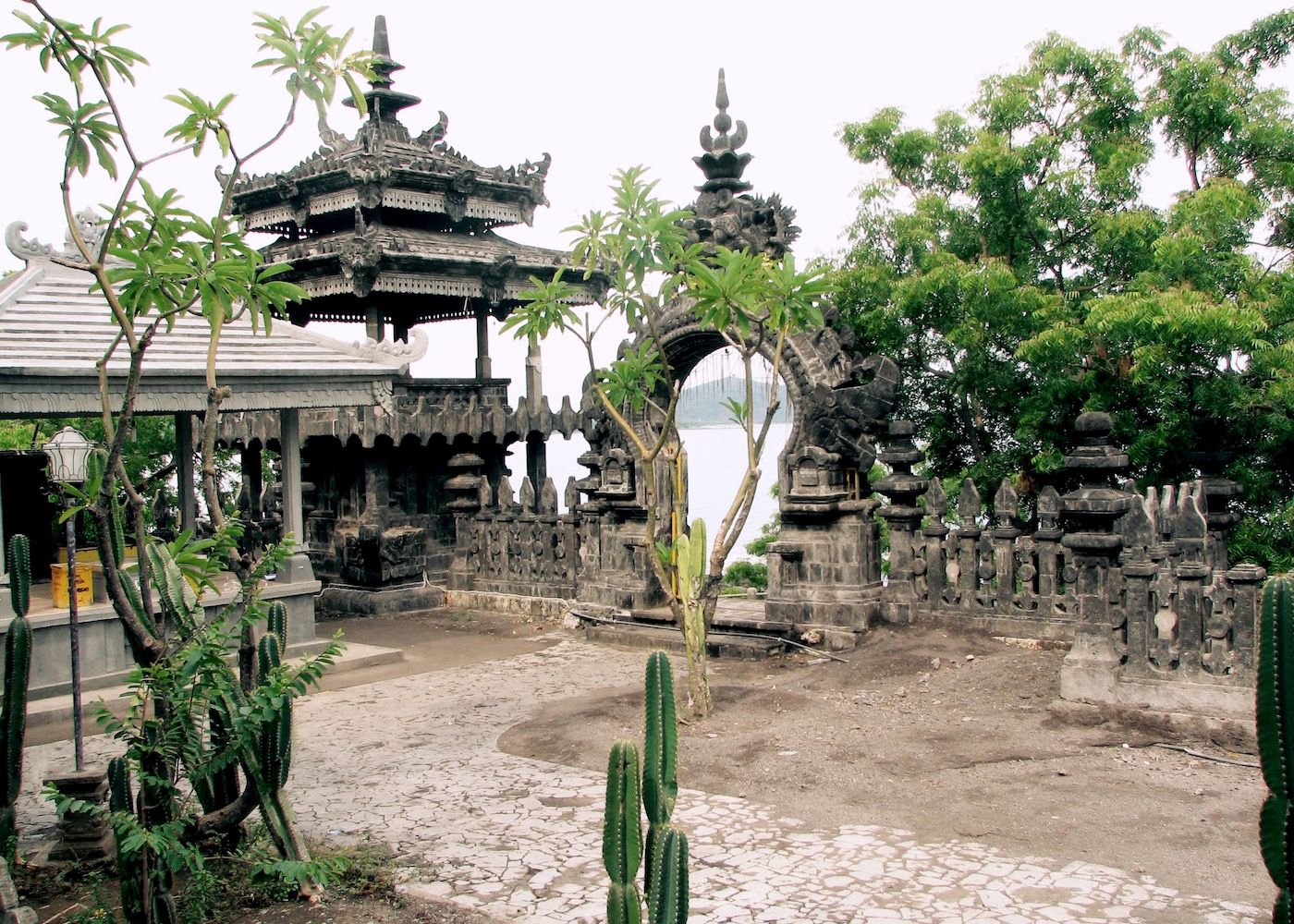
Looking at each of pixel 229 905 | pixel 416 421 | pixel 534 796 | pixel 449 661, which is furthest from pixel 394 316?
pixel 229 905

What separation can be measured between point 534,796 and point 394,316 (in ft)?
46.0

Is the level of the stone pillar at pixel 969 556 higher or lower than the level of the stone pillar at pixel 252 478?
lower

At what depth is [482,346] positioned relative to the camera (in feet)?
59.4

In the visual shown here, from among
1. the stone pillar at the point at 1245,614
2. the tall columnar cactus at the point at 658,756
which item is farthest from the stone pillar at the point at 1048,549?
the tall columnar cactus at the point at 658,756

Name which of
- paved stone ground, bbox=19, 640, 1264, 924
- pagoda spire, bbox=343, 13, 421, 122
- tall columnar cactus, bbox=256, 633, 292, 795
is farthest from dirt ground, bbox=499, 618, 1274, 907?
pagoda spire, bbox=343, 13, 421, 122

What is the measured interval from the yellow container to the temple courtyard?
7.13 ft

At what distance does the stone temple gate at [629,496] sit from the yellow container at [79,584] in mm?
3446

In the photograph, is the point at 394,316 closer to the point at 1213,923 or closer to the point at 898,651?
the point at 898,651

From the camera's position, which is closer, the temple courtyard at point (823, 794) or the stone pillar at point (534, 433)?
the temple courtyard at point (823, 794)

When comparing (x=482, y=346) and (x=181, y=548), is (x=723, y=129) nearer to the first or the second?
(x=482, y=346)

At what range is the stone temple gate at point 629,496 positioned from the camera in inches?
335

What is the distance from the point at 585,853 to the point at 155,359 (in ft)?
21.7

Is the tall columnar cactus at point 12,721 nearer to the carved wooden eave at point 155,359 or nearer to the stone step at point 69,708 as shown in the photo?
the stone step at point 69,708

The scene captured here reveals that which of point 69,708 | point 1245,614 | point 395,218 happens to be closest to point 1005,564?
point 1245,614
